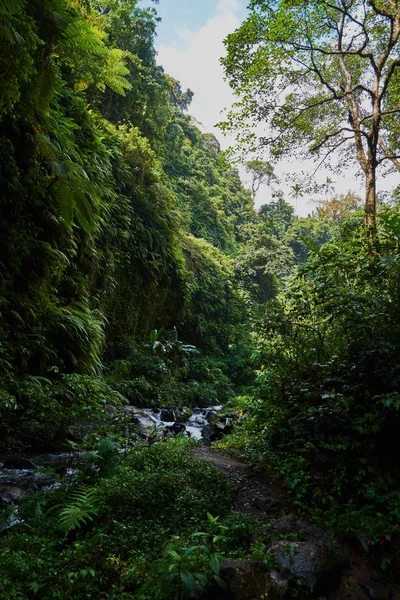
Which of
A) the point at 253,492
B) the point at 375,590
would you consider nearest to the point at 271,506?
the point at 253,492

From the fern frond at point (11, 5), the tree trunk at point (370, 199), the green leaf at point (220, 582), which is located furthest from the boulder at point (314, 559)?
the fern frond at point (11, 5)

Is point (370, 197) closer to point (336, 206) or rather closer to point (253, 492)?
point (253, 492)

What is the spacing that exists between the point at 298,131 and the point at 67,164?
6669 mm

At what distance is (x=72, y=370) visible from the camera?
6.98 m

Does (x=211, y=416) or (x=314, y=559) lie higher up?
(x=314, y=559)

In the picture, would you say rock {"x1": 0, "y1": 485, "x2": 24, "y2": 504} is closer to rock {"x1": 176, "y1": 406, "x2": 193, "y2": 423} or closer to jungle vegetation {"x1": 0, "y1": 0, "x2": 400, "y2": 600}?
jungle vegetation {"x1": 0, "y1": 0, "x2": 400, "y2": 600}

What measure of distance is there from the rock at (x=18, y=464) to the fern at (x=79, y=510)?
50.6 inches

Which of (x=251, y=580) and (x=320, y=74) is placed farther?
(x=320, y=74)

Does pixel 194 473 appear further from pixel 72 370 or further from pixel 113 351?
pixel 113 351

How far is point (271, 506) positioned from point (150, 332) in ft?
→ 30.4

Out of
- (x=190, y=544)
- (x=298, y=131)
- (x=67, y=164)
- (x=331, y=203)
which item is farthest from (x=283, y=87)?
(x=331, y=203)

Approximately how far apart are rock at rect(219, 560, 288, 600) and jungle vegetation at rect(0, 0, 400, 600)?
160mm

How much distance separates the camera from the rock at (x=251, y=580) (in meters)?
2.21

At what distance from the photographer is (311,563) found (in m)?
2.54
